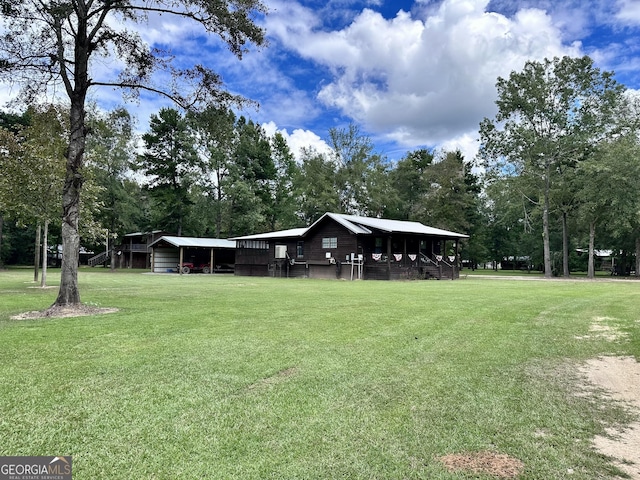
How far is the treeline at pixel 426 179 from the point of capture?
2942 cm

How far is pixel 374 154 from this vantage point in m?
42.4

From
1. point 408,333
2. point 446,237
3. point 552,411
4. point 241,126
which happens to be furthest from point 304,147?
point 552,411

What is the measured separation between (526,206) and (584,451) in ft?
122

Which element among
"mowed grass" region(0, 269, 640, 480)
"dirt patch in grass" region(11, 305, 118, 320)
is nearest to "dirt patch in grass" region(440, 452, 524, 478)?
"mowed grass" region(0, 269, 640, 480)

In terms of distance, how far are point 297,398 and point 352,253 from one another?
71.1 ft

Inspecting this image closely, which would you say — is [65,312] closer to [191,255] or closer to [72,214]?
[72,214]

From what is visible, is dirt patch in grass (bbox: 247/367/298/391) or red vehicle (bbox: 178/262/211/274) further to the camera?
red vehicle (bbox: 178/262/211/274)

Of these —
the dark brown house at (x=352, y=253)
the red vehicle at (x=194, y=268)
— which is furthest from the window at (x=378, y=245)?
the red vehicle at (x=194, y=268)

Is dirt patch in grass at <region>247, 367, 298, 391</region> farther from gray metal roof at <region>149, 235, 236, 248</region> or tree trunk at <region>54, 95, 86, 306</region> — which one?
gray metal roof at <region>149, 235, 236, 248</region>

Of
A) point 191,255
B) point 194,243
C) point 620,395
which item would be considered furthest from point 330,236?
point 620,395

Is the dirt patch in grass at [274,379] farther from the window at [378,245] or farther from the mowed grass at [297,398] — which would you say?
the window at [378,245]

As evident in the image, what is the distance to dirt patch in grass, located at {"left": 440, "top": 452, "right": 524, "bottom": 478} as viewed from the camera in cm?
250

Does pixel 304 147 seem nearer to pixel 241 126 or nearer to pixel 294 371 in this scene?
pixel 241 126

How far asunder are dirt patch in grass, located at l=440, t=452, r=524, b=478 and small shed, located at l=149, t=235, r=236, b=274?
31.2 m
